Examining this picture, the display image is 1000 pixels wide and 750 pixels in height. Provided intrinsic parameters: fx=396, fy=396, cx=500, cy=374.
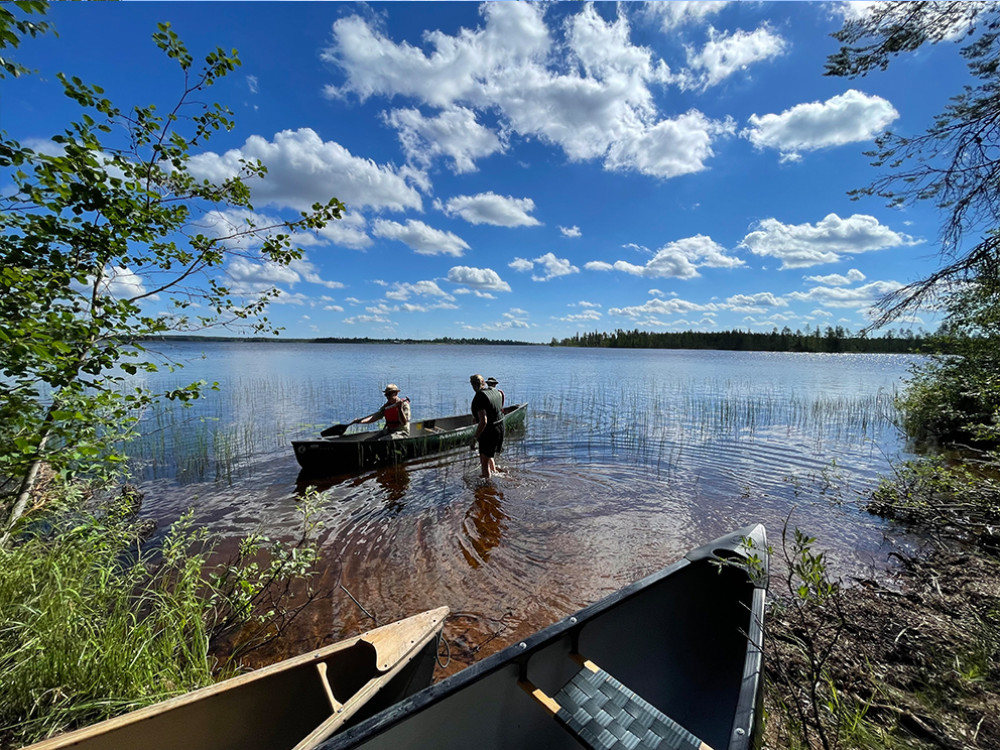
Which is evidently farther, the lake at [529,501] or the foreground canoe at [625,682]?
the lake at [529,501]

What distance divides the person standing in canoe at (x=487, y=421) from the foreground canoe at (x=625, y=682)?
5364mm

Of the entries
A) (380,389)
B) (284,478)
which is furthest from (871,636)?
(380,389)

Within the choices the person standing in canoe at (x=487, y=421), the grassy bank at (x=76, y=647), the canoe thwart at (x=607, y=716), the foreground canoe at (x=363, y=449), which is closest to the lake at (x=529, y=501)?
the foreground canoe at (x=363, y=449)

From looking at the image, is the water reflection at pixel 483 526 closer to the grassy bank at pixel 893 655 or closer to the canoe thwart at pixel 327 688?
the canoe thwart at pixel 327 688

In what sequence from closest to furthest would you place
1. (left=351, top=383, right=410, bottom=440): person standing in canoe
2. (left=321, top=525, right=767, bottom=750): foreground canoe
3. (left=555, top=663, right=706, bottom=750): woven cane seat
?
(left=321, top=525, right=767, bottom=750): foreground canoe, (left=555, top=663, right=706, bottom=750): woven cane seat, (left=351, top=383, right=410, bottom=440): person standing in canoe

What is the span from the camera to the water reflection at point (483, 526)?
18.1 feet

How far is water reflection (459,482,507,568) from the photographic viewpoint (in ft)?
18.1

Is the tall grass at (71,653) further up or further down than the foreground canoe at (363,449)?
further up

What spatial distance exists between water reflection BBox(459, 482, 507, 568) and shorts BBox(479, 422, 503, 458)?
847 mm

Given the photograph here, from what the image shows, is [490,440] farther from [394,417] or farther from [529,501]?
[394,417]

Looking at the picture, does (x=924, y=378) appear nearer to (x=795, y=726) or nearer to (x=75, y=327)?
(x=795, y=726)

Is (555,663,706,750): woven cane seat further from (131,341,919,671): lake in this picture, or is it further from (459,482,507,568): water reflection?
(459,482,507,568): water reflection

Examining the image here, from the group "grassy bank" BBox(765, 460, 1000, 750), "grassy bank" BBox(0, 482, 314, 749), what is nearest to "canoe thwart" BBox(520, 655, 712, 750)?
"grassy bank" BBox(765, 460, 1000, 750)

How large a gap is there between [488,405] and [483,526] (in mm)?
2545
